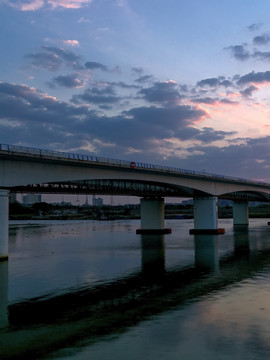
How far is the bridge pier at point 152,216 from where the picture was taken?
7375cm

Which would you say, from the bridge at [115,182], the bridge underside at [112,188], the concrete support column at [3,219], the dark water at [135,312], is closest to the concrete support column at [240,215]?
the bridge at [115,182]

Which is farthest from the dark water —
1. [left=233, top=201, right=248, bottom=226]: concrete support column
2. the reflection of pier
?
[left=233, top=201, right=248, bottom=226]: concrete support column

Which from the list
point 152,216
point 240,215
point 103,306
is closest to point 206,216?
point 152,216

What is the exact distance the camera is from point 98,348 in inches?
462

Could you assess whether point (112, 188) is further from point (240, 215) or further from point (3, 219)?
point (240, 215)

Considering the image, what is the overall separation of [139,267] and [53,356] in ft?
62.9

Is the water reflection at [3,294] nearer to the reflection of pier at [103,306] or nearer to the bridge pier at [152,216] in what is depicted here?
the reflection of pier at [103,306]

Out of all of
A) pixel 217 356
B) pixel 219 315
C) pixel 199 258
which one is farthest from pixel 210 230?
pixel 217 356

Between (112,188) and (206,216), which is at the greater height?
(112,188)

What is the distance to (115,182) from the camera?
6194 centimetres

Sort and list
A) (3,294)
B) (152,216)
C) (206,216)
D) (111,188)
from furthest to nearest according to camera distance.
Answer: (152,216) → (206,216) → (111,188) → (3,294)

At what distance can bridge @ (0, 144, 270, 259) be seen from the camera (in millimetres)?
34281

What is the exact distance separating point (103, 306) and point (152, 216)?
58.5 m

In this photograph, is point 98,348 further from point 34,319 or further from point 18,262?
point 18,262
